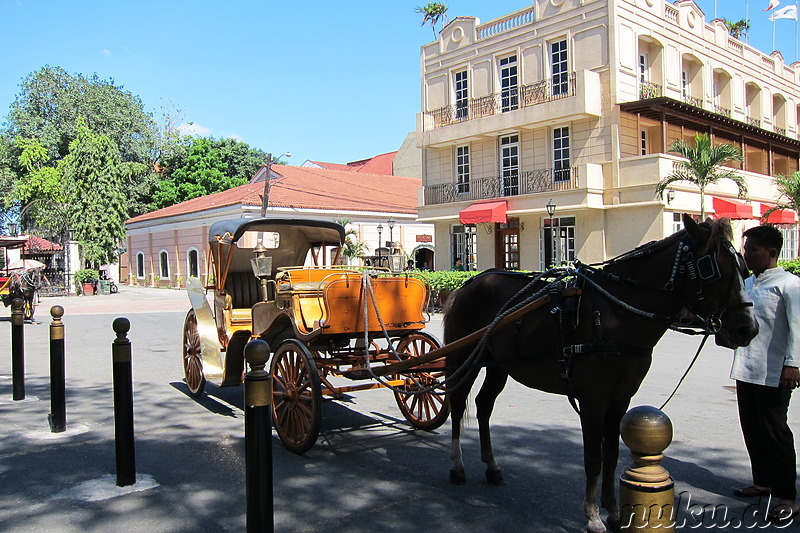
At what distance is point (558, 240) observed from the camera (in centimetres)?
2588

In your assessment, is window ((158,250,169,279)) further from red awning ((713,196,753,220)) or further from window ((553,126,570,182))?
red awning ((713,196,753,220))

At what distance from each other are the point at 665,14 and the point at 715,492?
82.3 ft

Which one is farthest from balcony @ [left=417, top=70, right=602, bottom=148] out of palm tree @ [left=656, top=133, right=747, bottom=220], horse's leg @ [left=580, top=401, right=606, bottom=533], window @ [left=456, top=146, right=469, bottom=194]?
horse's leg @ [left=580, top=401, right=606, bottom=533]

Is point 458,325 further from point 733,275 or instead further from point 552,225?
point 552,225

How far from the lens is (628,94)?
2414 cm

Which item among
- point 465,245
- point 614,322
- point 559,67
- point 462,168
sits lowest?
point 614,322

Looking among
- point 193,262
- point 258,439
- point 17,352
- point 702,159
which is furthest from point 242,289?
point 193,262

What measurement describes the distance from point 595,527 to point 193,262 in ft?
125

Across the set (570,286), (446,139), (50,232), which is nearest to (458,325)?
(570,286)

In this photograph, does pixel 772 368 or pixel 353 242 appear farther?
pixel 353 242

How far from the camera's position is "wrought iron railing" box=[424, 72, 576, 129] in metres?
25.2

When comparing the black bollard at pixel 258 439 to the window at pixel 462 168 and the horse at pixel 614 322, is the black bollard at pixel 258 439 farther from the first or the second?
the window at pixel 462 168

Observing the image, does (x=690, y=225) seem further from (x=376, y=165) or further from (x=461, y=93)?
(x=376, y=165)

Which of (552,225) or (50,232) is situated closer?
(552,225)
